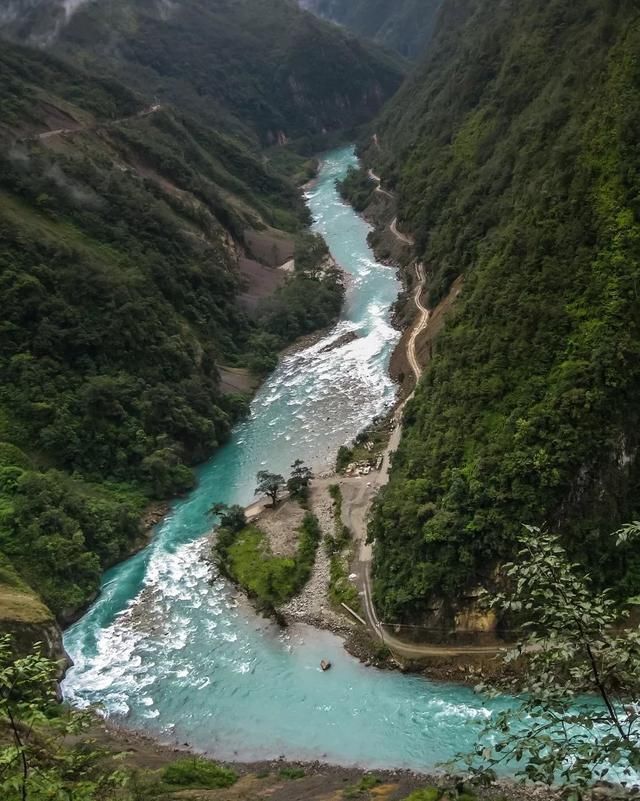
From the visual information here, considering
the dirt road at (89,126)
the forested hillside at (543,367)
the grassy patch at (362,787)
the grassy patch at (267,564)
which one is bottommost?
the grassy patch at (267,564)

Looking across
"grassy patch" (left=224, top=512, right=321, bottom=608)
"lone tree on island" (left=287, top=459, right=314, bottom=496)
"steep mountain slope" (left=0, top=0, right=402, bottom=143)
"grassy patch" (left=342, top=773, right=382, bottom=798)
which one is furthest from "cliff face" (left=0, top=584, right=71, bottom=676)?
"steep mountain slope" (left=0, top=0, right=402, bottom=143)

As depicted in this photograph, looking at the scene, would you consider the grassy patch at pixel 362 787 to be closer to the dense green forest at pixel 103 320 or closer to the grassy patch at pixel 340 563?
the grassy patch at pixel 340 563

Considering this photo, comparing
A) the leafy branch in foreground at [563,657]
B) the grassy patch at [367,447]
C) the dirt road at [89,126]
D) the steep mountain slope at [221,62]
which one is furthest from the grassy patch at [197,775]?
the steep mountain slope at [221,62]

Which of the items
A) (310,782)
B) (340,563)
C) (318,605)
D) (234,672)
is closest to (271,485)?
(340,563)

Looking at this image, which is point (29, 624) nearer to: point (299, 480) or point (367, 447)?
point (299, 480)

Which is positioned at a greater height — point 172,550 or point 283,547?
point 283,547

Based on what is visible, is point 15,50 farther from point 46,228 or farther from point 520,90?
point 520,90

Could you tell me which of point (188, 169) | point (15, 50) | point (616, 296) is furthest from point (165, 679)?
point (15, 50)
